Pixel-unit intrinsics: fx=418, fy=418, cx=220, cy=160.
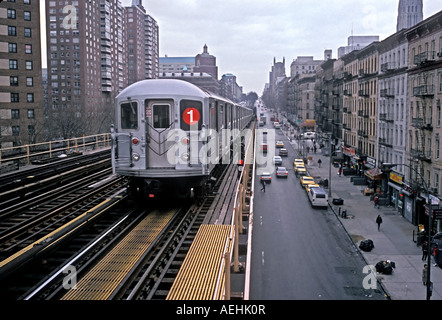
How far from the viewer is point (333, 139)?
74.2m

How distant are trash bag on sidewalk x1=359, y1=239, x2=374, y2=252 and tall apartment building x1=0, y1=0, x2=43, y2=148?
1709 inches

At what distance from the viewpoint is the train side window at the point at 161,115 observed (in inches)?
530

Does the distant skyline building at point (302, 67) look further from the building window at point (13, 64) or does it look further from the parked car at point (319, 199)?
the parked car at point (319, 199)

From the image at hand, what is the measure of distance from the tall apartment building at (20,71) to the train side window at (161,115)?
152ft

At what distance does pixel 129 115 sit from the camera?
13.7 meters

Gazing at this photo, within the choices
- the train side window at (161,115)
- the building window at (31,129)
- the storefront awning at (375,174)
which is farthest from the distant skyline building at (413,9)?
the building window at (31,129)

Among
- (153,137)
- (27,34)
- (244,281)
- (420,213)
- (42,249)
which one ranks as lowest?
(420,213)

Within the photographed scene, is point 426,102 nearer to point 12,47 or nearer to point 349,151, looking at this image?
point 349,151

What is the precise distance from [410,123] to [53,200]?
29502mm

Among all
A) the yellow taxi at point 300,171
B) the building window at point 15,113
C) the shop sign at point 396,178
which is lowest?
the yellow taxi at point 300,171

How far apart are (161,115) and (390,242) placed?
72.7 feet

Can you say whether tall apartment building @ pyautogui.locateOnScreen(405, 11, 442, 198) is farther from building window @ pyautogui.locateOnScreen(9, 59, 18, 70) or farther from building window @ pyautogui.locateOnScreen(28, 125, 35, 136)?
building window @ pyautogui.locateOnScreen(9, 59, 18, 70)
